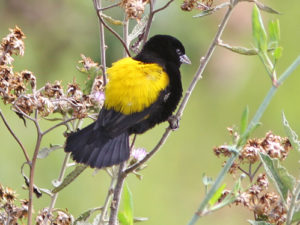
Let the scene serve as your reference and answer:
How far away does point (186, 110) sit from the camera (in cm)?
521

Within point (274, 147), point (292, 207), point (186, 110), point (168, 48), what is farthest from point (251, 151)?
point (186, 110)

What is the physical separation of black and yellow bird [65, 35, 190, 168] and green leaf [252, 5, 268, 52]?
0.59 meters

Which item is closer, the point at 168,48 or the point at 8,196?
the point at 8,196

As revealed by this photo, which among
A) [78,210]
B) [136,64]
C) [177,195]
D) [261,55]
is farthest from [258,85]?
[261,55]

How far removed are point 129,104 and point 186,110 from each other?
3.31 meters

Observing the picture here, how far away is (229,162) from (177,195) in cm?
364

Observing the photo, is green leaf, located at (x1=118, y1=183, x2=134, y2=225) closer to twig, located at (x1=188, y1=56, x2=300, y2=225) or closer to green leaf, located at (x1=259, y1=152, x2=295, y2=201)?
twig, located at (x1=188, y1=56, x2=300, y2=225)

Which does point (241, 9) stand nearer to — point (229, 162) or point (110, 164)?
point (110, 164)

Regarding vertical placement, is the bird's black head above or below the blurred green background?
above

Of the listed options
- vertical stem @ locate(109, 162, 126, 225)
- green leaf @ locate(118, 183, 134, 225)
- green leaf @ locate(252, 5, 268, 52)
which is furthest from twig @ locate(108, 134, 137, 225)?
green leaf @ locate(252, 5, 268, 52)

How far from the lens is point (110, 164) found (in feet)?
5.38

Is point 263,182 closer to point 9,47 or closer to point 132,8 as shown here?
point 132,8

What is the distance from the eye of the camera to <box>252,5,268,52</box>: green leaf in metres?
1.21

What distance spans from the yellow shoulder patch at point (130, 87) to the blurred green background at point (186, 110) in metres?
2.17
